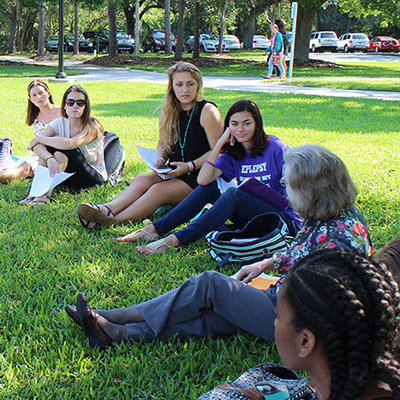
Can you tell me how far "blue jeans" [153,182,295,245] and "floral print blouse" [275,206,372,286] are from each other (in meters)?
1.09

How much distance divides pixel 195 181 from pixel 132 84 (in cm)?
1331

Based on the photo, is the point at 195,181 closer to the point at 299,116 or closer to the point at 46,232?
the point at 46,232

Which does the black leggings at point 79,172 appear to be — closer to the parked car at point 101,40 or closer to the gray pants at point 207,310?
the gray pants at point 207,310

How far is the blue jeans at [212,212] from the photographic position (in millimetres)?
4051

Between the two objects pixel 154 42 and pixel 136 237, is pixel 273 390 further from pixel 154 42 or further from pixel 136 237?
pixel 154 42

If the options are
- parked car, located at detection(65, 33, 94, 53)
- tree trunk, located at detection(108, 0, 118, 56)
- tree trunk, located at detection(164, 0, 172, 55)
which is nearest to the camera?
tree trunk, located at detection(108, 0, 118, 56)

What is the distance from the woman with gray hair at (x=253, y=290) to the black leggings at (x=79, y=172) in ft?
10.0

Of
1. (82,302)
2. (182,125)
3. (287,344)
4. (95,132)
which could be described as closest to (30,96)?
(95,132)

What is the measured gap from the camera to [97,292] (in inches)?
143

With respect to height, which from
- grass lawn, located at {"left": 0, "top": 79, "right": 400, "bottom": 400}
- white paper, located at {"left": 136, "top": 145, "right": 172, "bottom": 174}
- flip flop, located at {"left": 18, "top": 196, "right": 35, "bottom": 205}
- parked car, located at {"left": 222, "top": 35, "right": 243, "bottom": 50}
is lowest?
grass lawn, located at {"left": 0, "top": 79, "right": 400, "bottom": 400}

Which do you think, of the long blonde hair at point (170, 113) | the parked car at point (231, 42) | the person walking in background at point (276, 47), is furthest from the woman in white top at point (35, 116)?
the parked car at point (231, 42)

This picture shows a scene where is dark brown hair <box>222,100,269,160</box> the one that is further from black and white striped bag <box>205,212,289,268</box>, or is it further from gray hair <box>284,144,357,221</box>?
gray hair <box>284,144,357,221</box>

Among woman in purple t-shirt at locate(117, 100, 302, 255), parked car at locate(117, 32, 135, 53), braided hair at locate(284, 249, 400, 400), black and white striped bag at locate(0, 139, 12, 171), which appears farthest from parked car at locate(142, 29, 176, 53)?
braided hair at locate(284, 249, 400, 400)

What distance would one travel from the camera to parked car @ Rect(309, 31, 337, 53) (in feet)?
147
